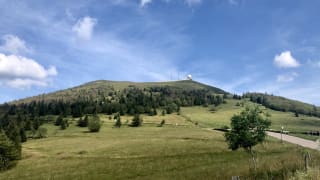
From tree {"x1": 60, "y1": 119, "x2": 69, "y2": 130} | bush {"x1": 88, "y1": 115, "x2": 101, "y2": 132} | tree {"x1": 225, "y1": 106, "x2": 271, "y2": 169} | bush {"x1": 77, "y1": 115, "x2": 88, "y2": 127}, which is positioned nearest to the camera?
tree {"x1": 225, "y1": 106, "x2": 271, "y2": 169}

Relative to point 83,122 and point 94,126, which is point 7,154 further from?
point 83,122

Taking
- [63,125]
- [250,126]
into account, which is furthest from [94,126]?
[250,126]

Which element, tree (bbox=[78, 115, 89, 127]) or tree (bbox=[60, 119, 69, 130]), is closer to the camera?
tree (bbox=[60, 119, 69, 130])

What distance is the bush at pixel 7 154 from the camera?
94488 mm

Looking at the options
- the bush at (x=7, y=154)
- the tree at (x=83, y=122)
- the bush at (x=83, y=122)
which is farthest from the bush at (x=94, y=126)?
the bush at (x=7, y=154)

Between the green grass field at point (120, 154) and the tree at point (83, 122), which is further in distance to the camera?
the tree at point (83, 122)

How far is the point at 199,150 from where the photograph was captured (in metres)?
92.0

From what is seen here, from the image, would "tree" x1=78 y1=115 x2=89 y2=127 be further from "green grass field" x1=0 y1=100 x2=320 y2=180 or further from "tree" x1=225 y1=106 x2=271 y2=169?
"tree" x1=225 y1=106 x2=271 y2=169

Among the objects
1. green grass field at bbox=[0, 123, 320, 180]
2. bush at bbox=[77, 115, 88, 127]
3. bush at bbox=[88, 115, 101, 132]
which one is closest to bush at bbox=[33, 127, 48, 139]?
green grass field at bbox=[0, 123, 320, 180]

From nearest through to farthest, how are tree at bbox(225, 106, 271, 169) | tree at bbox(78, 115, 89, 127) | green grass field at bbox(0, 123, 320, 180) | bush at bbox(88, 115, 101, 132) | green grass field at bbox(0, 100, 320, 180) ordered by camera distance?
tree at bbox(225, 106, 271, 169)
green grass field at bbox(0, 100, 320, 180)
green grass field at bbox(0, 123, 320, 180)
bush at bbox(88, 115, 101, 132)
tree at bbox(78, 115, 89, 127)

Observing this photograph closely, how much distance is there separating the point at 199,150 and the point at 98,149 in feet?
111

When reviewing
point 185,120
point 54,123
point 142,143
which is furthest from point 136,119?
point 142,143

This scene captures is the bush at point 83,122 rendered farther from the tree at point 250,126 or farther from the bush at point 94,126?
the tree at point 250,126

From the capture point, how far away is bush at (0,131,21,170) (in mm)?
94488
